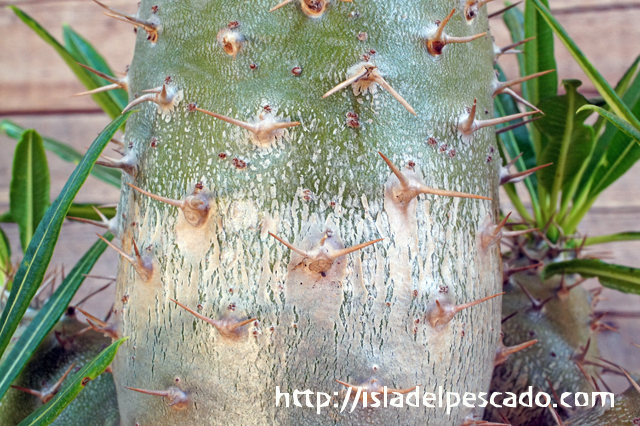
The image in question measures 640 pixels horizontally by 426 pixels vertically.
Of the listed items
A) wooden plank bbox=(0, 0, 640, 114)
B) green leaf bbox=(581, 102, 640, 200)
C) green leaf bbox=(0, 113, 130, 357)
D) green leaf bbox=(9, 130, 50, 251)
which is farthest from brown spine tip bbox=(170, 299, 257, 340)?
wooden plank bbox=(0, 0, 640, 114)

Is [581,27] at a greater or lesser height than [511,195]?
greater

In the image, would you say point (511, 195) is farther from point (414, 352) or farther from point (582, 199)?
point (414, 352)

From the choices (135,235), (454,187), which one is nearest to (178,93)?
(135,235)

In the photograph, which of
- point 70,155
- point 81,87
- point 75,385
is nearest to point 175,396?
point 75,385

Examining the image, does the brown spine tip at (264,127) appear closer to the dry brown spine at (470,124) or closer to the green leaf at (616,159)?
the dry brown spine at (470,124)

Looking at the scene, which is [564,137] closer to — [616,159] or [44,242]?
[616,159]

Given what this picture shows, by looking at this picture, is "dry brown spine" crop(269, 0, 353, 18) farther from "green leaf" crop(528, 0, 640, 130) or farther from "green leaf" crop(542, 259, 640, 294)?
"green leaf" crop(542, 259, 640, 294)
